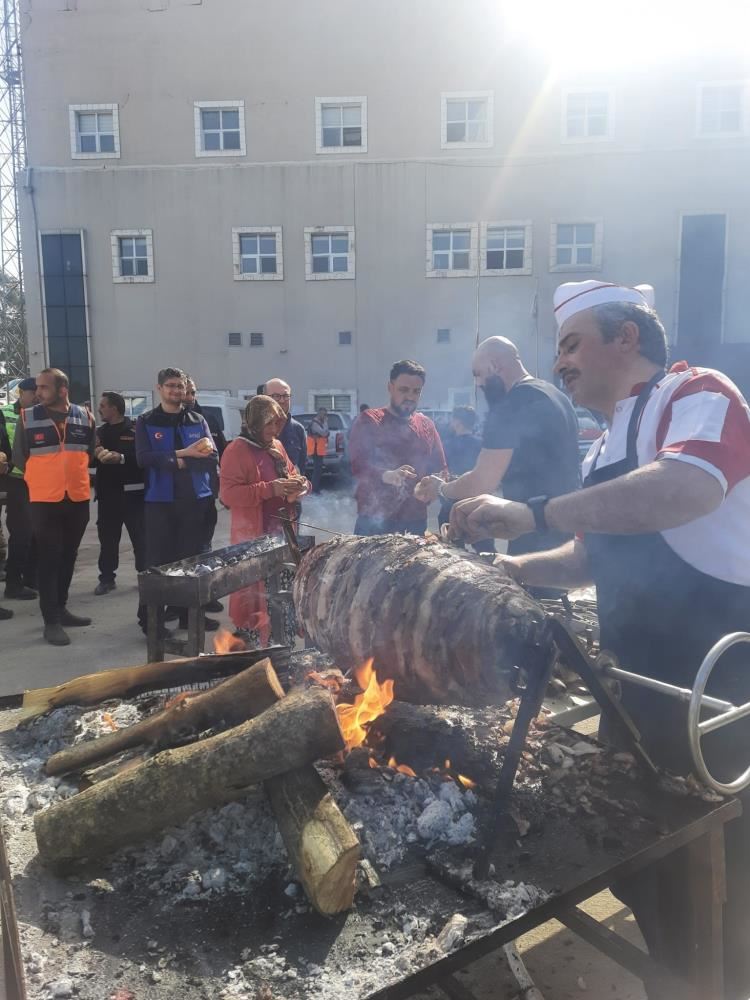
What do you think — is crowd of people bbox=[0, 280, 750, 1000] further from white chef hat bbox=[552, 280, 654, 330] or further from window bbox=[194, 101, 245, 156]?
window bbox=[194, 101, 245, 156]

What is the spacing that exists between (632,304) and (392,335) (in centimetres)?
1940

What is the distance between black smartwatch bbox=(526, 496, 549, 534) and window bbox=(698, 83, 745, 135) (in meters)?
22.4

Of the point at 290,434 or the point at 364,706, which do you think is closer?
the point at 364,706

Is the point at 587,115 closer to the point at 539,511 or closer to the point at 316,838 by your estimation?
the point at 539,511

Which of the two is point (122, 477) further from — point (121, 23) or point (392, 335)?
point (121, 23)

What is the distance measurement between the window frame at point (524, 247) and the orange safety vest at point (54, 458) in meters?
16.7

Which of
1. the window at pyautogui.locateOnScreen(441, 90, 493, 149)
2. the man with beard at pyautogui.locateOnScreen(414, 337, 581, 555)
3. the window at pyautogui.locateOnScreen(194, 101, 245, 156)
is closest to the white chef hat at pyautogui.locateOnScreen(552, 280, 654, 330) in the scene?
the man with beard at pyautogui.locateOnScreen(414, 337, 581, 555)

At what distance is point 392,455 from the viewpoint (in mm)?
5633

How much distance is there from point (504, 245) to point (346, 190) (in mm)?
4875

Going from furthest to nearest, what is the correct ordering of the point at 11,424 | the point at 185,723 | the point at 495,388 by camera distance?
the point at 11,424 < the point at 495,388 < the point at 185,723

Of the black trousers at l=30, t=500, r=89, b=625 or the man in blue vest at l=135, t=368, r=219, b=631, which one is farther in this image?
the black trousers at l=30, t=500, r=89, b=625

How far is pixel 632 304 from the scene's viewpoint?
2230mm

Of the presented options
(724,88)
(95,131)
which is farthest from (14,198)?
(724,88)

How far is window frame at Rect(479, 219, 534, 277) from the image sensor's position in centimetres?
2066
